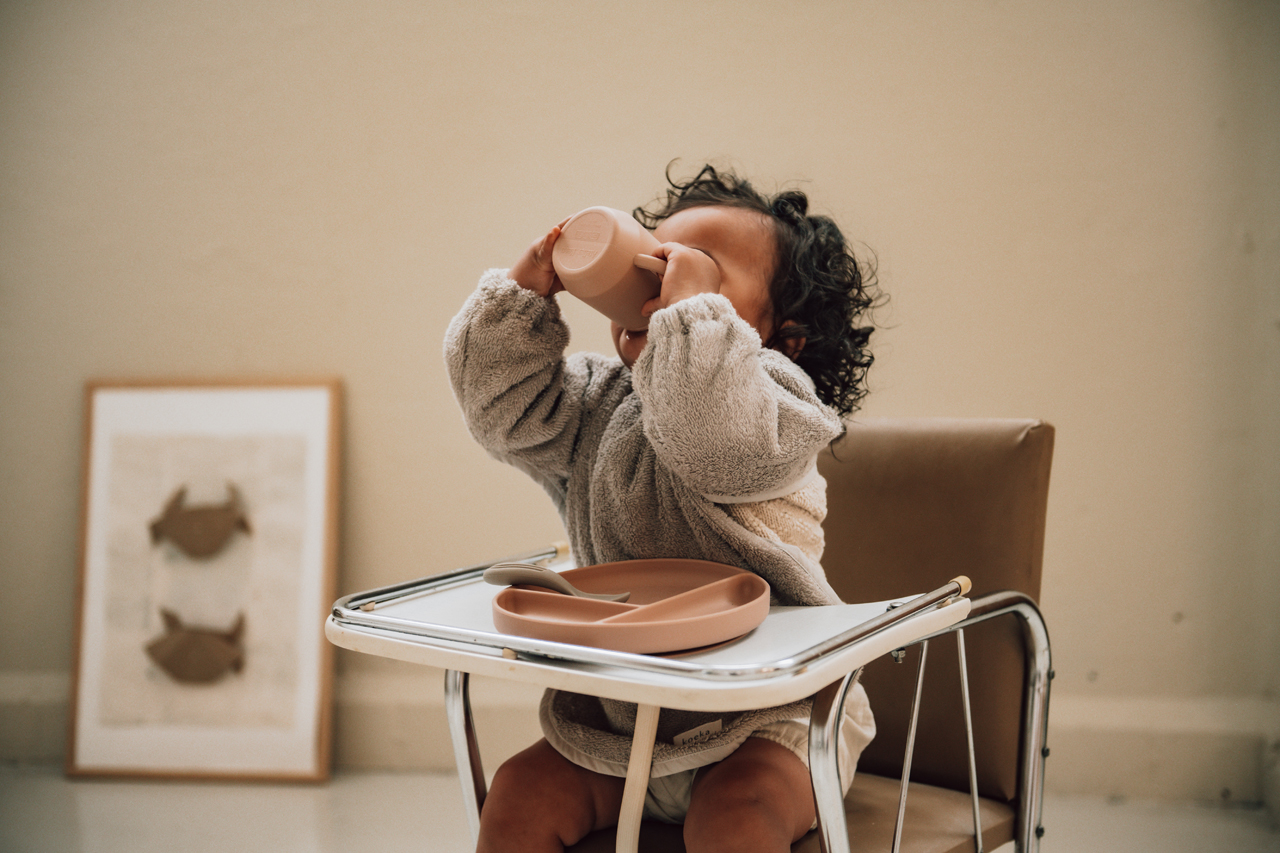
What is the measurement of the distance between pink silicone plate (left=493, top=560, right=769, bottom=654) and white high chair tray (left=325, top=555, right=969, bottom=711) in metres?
0.01

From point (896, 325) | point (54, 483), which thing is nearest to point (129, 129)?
point (54, 483)

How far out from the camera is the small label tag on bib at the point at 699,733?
0.86 meters

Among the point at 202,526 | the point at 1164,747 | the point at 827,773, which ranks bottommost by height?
the point at 1164,747

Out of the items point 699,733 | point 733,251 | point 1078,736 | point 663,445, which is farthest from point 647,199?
point 1078,736

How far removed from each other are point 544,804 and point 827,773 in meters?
0.30

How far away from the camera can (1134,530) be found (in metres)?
1.83

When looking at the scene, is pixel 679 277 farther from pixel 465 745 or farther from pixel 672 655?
pixel 465 745

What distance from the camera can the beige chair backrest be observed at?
1.06 metres

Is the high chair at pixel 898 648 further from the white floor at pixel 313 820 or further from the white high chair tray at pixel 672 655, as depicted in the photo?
the white floor at pixel 313 820

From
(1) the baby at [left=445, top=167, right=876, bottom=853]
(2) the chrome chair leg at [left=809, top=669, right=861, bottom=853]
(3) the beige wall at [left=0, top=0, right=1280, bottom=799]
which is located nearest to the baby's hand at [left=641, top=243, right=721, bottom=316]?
(1) the baby at [left=445, top=167, right=876, bottom=853]

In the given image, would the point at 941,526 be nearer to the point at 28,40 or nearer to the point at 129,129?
the point at 129,129

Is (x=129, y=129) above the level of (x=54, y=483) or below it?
above

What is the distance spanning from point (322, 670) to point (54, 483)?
804 millimetres

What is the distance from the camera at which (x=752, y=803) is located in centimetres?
80
